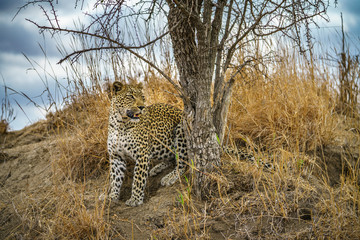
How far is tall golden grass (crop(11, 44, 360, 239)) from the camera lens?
313 centimetres

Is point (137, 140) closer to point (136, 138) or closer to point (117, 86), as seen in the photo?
point (136, 138)

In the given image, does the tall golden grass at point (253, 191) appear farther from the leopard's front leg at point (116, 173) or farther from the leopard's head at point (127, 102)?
the leopard's head at point (127, 102)

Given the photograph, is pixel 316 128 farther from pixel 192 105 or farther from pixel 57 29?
pixel 57 29

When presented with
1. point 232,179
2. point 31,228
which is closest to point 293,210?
point 232,179

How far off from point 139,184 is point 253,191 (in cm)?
133

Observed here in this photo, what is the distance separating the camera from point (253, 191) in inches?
144

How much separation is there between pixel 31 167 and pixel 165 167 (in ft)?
8.62

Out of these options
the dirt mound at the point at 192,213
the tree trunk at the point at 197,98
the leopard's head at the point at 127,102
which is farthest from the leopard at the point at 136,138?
the tree trunk at the point at 197,98

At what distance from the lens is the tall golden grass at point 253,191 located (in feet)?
10.3

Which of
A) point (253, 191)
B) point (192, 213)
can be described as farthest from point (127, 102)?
point (253, 191)

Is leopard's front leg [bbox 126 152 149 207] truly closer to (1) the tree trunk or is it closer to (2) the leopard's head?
(2) the leopard's head

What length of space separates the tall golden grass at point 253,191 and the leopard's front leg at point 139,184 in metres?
0.36

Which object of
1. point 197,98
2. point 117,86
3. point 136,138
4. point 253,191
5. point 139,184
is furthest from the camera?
point 117,86

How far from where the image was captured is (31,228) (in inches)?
148
